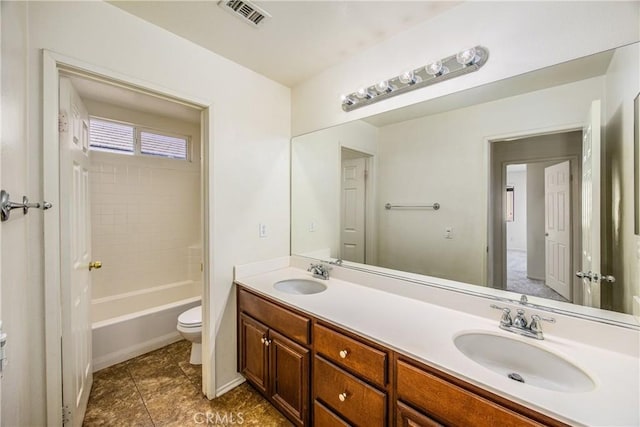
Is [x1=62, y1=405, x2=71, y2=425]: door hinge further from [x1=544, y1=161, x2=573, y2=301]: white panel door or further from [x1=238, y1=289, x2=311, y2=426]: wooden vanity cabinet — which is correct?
[x1=544, y1=161, x2=573, y2=301]: white panel door

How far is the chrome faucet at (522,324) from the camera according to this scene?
1101mm

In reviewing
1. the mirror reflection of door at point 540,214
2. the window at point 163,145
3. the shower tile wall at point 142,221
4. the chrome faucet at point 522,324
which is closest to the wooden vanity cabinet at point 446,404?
the chrome faucet at point 522,324

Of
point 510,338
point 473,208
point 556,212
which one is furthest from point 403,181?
point 510,338

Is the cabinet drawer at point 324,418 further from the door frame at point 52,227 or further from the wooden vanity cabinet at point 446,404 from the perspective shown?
the door frame at point 52,227

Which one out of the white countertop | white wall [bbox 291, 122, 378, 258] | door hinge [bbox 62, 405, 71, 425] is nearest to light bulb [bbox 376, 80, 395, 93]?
white wall [bbox 291, 122, 378, 258]

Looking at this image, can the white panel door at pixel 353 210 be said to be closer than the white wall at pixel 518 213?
No

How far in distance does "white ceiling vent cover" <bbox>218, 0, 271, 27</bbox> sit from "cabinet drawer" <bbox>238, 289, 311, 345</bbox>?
1.68 metres

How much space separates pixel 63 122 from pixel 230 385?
6.44ft

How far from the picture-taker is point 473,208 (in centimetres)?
150

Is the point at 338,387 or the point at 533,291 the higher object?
the point at 533,291

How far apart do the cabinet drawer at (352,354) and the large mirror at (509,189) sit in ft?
2.07

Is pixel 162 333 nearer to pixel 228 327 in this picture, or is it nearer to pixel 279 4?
pixel 228 327

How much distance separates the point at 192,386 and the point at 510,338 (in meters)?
2.12

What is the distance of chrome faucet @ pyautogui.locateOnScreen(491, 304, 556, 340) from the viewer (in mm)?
1101
